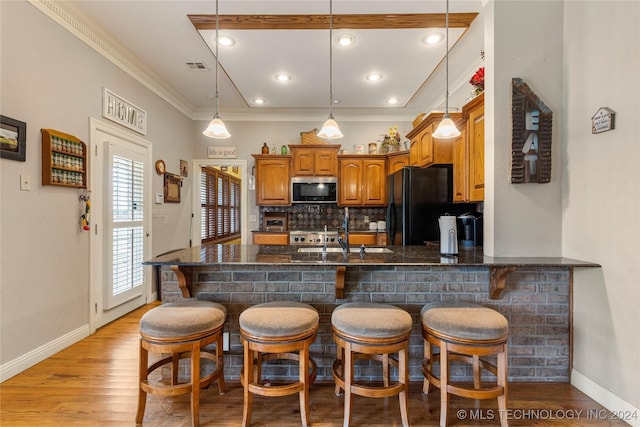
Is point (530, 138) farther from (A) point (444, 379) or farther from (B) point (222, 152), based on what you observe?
(B) point (222, 152)

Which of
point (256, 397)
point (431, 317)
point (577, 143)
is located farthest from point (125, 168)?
point (577, 143)

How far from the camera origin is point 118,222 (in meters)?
3.12

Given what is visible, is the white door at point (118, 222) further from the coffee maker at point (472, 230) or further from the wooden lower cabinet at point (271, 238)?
the coffee maker at point (472, 230)

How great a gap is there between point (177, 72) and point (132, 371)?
128 inches

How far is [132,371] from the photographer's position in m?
2.18

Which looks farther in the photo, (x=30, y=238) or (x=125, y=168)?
(x=125, y=168)

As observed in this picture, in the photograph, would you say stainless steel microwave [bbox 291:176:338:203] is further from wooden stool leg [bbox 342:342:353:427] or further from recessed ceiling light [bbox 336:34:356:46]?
wooden stool leg [bbox 342:342:353:427]

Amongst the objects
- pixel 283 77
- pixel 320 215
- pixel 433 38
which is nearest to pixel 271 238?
pixel 320 215

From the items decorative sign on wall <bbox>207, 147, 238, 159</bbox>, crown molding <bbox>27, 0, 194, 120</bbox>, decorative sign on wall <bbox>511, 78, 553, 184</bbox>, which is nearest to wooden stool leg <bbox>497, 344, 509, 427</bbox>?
decorative sign on wall <bbox>511, 78, 553, 184</bbox>

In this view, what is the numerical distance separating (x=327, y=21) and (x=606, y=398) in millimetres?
3345

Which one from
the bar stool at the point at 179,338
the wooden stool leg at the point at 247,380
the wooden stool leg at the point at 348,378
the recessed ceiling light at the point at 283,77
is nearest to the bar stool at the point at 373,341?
the wooden stool leg at the point at 348,378

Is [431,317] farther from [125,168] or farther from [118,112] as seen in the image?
[118,112]

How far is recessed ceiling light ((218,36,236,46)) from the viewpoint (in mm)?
2713

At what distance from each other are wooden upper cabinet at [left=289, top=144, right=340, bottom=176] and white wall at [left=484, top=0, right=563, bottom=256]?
2.77m
